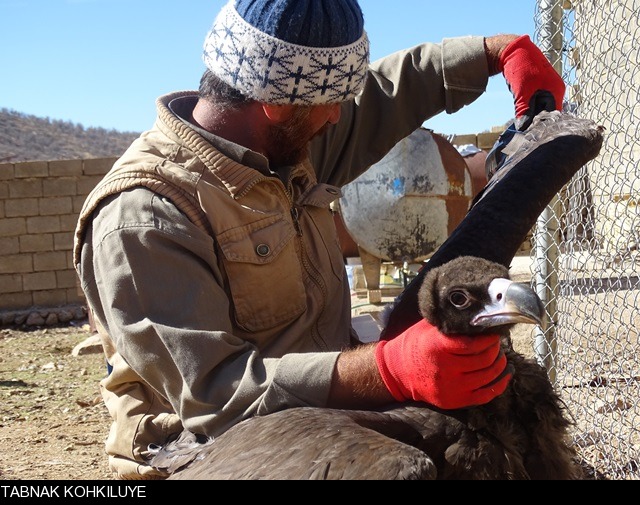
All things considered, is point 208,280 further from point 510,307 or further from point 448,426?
point 510,307

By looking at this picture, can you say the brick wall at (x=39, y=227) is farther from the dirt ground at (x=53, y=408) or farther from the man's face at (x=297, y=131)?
the man's face at (x=297, y=131)

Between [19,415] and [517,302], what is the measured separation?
6.05 meters

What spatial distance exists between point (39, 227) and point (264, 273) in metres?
10.5

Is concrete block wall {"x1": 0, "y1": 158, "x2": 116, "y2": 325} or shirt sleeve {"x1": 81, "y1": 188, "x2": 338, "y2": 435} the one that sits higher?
shirt sleeve {"x1": 81, "y1": 188, "x2": 338, "y2": 435}

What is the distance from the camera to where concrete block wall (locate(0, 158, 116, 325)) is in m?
12.9

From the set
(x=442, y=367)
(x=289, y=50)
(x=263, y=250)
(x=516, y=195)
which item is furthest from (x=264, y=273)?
(x=516, y=195)

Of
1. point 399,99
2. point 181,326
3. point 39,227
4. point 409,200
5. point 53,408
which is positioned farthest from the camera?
point 39,227

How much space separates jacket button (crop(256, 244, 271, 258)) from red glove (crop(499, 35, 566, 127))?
4.75 feet

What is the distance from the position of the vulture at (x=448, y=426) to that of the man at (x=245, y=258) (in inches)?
4.0

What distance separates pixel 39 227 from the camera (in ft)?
42.5

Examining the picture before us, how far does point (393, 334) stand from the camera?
125 inches

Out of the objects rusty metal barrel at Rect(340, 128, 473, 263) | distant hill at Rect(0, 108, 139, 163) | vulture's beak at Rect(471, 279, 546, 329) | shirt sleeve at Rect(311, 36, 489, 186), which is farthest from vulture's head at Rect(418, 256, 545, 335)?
distant hill at Rect(0, 108, 139, 163)

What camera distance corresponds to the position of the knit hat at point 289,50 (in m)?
3.20

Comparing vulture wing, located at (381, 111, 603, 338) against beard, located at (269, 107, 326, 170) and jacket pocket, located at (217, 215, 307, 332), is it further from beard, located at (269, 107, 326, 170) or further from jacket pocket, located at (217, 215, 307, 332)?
beard, located at (269, 107, 326, 170)
